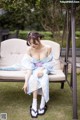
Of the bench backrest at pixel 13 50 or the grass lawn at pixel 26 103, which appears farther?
the bench backrest at pixel 13 50

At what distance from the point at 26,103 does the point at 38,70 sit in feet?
2.20

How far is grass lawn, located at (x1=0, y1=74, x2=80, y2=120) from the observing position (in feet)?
11.9

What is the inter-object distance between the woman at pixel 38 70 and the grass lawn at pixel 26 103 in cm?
14

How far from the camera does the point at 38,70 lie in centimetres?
376

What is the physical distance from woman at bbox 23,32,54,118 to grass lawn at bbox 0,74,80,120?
0.47 ft

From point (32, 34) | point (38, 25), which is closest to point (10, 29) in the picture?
point (38, 25)

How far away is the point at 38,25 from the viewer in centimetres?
730

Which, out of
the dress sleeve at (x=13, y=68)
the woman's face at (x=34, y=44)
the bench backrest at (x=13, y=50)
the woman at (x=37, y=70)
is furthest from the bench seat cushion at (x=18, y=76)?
the bench backrest at (x=13, y=50)

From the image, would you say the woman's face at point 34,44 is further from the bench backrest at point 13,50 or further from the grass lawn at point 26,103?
the grass lawn at point 26,103

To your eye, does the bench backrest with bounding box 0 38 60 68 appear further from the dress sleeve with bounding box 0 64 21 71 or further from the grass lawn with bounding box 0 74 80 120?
the grass lawn with bounding box 0 74 80 120

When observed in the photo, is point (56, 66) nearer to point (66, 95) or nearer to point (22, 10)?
point (66, 95)

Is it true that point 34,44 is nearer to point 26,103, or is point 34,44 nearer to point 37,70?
point 37,70

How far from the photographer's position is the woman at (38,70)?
143 inches

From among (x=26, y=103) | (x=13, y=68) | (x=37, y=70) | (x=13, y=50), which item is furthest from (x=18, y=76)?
(x=13, y=50)
